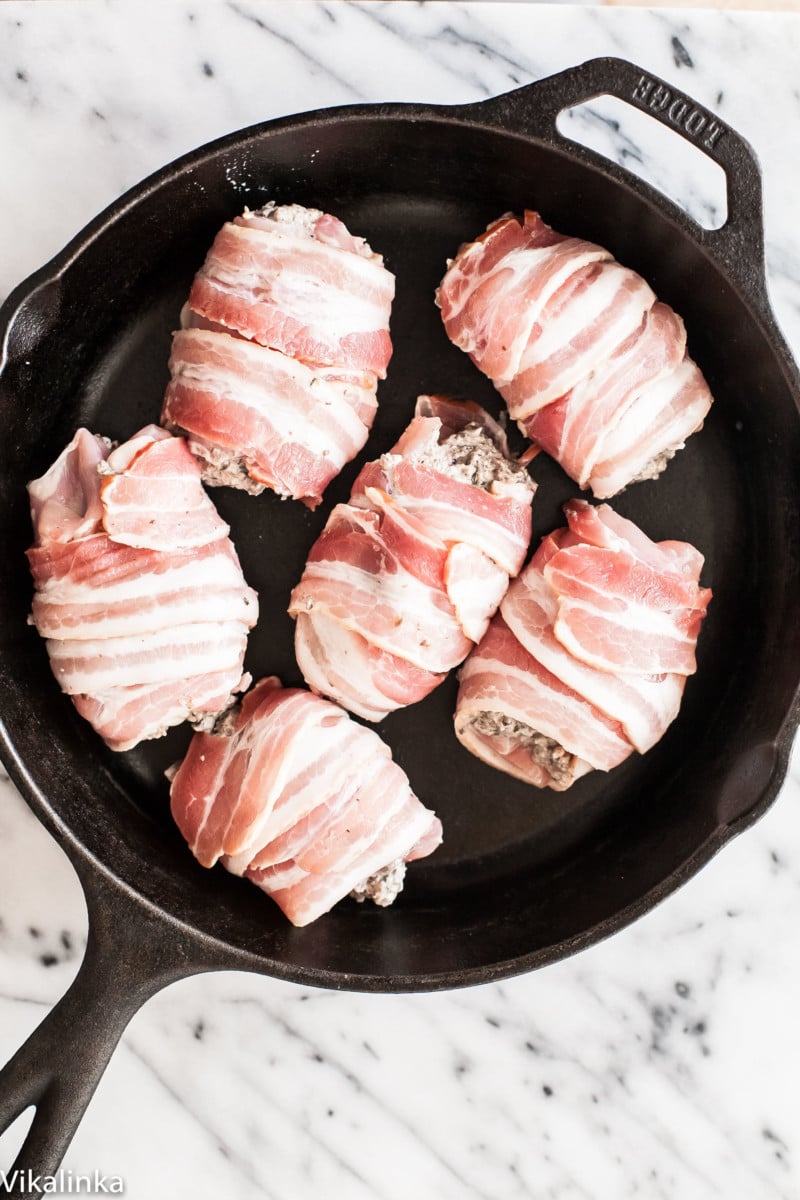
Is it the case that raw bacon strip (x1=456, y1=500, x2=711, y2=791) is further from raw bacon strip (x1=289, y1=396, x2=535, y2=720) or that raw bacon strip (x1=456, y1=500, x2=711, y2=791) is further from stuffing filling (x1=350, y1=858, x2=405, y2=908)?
stuffing filling (x1=350, y1=858, x2=405, y2=908)

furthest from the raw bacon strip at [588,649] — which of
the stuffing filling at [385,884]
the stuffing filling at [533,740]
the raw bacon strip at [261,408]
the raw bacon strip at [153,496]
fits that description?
the raw bacon strip at [153,496]

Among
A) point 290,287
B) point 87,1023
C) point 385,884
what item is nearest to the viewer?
point 87,1023

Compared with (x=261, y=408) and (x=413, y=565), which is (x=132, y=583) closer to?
(x=261, y=408)

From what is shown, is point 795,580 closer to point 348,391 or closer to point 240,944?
point 348,391

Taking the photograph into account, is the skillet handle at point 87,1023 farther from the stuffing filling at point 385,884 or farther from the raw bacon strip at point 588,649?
the raw bacon strip at point 588,649

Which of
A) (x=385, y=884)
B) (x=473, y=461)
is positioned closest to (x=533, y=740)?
(x=385, y=884)

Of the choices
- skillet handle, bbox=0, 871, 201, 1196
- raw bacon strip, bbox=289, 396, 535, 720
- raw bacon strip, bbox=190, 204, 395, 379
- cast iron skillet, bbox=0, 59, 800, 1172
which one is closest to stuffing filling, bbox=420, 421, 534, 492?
raw bacon strip, bbox=289, 396, 535, 720
